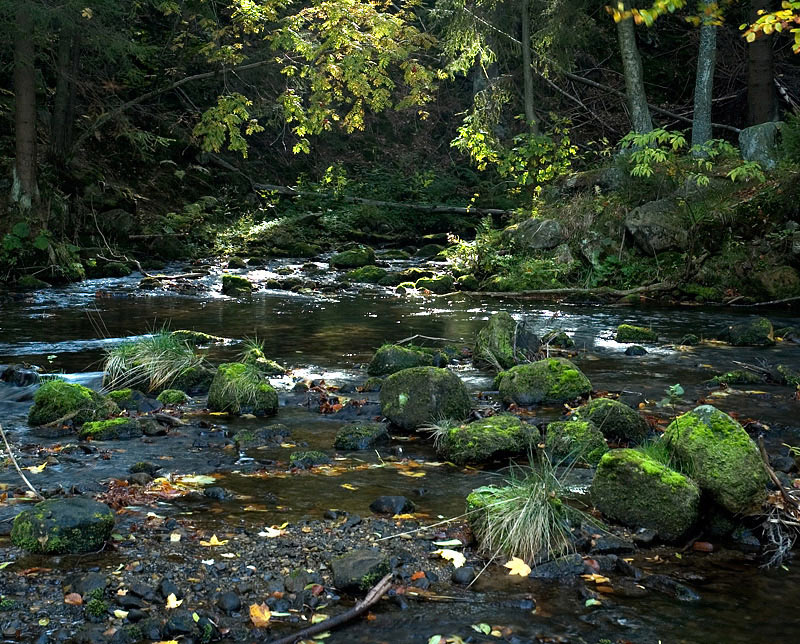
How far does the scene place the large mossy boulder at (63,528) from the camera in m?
4.28

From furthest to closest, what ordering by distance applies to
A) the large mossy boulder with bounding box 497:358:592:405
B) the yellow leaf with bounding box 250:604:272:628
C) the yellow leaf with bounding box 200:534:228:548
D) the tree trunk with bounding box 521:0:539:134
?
the tree trunk with bounding box 521:0:539:134, the large mossy boulder with bounding box 497:358:592:405, the yellow leaf with bounding box 200:534:228:548, the yellow leaf with bounding box 250:604:272:628

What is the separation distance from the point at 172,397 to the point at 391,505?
3634 mm

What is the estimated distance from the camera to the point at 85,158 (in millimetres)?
22859

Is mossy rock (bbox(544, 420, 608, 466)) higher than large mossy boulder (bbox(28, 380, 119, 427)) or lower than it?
lower

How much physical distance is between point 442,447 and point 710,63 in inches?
570

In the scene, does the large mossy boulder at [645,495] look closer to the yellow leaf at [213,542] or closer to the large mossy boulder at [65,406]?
Answer: the yellow leaf at [213,542]

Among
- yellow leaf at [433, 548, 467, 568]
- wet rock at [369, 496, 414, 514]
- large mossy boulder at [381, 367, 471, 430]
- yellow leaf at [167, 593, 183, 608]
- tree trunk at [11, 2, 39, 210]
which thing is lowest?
yellow leaf at [433, 548, 467, 568]

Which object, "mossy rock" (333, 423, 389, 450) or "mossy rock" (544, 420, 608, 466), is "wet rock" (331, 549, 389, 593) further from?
"mossy rock" (333, 423, 389, 450)

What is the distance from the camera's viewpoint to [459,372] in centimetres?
937

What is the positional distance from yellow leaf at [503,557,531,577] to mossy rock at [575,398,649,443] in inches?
88.3

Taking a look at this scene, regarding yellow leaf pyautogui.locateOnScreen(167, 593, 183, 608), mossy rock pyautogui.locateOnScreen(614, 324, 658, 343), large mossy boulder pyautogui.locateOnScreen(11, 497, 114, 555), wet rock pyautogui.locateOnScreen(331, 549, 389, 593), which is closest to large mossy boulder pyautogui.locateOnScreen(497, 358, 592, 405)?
mossy rock pyautogui.locateOnScreen(614, 324, 658, 343)

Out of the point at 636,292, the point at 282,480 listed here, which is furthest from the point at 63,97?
the point at 282,480

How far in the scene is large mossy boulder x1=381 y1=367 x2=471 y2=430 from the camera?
6863mm

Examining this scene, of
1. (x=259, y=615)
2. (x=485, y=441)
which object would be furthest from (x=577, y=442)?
(x=259, y=615)
